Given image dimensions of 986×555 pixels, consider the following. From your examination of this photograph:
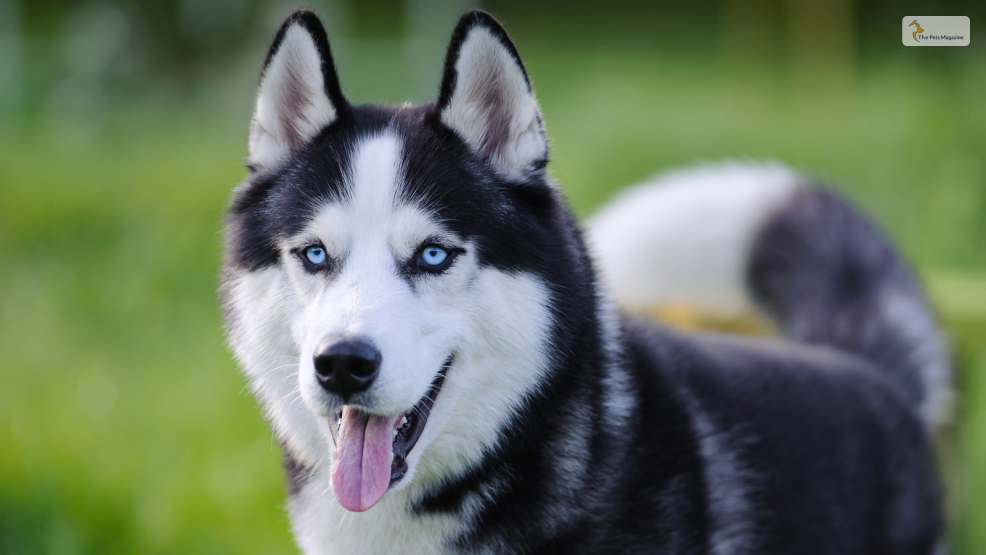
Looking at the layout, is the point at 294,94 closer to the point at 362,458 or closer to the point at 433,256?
the point at 433,256

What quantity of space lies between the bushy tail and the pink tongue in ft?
4.26

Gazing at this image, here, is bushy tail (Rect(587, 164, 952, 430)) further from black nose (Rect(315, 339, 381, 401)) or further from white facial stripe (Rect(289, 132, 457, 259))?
black nose (Rect(315, 339, 381, 401))

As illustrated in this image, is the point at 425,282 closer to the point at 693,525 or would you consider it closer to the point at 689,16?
the point at 693,525

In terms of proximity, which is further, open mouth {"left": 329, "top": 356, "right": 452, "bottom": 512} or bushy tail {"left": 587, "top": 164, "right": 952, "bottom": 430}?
bushy tail {"left": 587, "top": 164, "right": 952, "bottom": 430}

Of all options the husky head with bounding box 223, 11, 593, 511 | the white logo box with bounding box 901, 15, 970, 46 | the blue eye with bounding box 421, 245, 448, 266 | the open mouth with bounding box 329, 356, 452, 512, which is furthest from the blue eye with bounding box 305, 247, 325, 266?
the white logo box with bounding box 901, 15, 970, 46

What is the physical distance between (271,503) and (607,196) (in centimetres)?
417

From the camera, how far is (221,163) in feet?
25.3

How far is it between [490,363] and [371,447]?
1.03ft

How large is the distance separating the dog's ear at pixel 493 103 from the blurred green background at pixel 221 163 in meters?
1.77

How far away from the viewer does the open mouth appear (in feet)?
5.75

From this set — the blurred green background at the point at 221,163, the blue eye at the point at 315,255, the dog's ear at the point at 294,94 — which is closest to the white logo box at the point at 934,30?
the blurred green background at the point at 221,163

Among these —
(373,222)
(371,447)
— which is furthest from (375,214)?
(371,447)

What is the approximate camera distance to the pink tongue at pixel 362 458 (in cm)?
175

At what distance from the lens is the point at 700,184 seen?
11.1 feet
